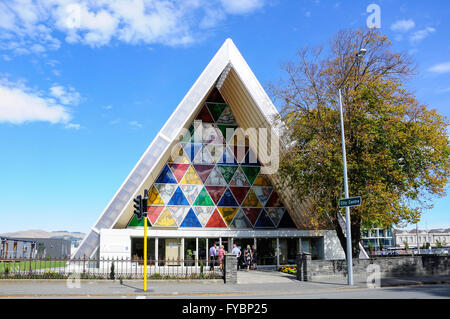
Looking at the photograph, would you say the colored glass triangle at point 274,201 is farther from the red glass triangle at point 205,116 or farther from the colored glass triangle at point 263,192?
the red glass triangle at point 205,116

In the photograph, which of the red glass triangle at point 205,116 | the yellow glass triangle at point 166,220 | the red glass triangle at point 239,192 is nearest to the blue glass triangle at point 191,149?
the red glass triangle at point 205,116

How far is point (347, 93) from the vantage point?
20.5m

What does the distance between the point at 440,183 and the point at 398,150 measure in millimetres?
2342

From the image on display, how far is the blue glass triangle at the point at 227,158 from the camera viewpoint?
28.9 meters

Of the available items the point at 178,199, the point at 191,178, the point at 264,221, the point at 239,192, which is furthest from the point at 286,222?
the point at 178,199

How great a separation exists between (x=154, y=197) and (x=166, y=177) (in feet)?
5.23

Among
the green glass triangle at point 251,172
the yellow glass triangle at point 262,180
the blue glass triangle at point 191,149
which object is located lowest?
the yellow glass triangle at point 262,180

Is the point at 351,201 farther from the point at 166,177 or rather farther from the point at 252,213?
the point at 166,177

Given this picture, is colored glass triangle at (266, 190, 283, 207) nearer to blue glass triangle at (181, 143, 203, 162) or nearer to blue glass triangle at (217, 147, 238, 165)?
blue glass triangle at (217, 147, 238, 165)

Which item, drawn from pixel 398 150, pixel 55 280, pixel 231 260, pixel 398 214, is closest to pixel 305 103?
pixel 398 150

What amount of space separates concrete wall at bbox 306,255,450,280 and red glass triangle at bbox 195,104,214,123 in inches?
536

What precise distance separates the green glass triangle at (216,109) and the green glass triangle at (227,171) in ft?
11.4
